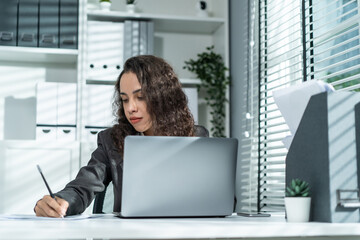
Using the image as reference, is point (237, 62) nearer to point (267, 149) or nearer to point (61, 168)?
point (267, 149)

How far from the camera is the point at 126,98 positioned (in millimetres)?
1838

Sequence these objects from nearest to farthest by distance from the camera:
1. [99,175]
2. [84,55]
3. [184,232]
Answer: [184,232]
[99,175]
[84,55]

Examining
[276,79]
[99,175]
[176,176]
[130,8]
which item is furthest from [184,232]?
[130,8]

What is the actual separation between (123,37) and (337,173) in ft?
6.74

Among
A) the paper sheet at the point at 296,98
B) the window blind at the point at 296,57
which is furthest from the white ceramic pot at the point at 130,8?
the paper sheet at the point at 296,98

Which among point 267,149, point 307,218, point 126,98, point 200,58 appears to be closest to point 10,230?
point 307,218

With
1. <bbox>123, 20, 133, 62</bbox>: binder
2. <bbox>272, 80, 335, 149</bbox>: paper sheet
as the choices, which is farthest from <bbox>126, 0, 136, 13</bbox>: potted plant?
<bbox>272, 80, 335, 149</bbox>: paper sheet

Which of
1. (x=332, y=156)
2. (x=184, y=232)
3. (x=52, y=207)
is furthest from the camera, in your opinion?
(x=52, y=207)

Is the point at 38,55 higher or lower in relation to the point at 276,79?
higher

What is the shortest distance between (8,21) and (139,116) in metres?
1.36

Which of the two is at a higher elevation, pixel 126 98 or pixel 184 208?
pixel 126 98

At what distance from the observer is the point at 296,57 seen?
257 cm

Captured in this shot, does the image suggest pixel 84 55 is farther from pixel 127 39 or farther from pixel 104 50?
pixel 127 39

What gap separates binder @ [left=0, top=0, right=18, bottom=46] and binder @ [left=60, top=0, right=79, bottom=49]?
0.25 meters
